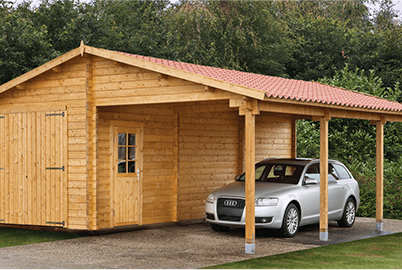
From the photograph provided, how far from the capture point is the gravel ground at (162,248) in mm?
9148

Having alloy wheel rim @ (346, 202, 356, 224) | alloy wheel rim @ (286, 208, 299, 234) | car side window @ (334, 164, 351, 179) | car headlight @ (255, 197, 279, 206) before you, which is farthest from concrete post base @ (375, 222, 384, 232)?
car headlight @ (255, 197, 279, 206)

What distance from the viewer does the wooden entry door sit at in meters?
13.0

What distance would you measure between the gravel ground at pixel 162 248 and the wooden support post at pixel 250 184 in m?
0.27

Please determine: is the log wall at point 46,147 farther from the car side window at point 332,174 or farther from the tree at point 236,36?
the tree at point 236,36

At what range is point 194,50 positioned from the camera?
3116 centimetres

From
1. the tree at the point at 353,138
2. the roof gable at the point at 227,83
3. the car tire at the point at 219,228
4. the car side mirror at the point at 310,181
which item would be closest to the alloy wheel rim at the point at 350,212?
the car side mirror at the point at 310,181

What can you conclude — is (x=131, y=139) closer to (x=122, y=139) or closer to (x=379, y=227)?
(x=122, y=139)

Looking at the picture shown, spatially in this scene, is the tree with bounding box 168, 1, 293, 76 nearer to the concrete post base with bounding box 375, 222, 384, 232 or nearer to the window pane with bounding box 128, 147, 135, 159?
the window pane with bounding box 128, 147, 135, 159

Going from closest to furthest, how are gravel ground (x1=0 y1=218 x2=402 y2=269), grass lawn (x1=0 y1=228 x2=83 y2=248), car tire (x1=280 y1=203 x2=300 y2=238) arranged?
gravel ground (x1=0 y1=218 x2=402 y2=269) < grass lawn (x1=0 y1=228 x2=83 y2=248) < car tire (x1=280 y1=203 x2=300 y2=238)

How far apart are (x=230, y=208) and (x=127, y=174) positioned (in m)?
2.74

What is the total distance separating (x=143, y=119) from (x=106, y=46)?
12.6 metres

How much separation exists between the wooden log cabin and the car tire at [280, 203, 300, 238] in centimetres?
65

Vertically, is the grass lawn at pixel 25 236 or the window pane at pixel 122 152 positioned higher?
the window pane at pixel 122 152

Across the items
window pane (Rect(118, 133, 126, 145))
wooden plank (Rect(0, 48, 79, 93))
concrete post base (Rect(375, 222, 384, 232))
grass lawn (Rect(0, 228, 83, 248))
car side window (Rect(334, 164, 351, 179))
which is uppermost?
wooden plank (Rect(0, 48, 79, 93))
